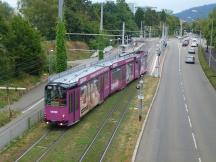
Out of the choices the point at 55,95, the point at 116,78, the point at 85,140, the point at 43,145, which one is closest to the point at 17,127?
the point at 55,95

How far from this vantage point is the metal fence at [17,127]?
112ft

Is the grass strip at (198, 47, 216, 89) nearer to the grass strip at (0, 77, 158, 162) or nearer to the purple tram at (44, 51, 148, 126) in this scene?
the purple tram at (44, 51, 148, 126)

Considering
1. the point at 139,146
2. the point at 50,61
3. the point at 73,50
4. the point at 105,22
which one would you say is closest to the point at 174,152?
the point at 139,146

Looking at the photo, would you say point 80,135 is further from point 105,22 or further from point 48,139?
point 105,22

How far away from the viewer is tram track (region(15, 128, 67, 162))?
30.7m

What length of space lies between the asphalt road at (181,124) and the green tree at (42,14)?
41094 mm

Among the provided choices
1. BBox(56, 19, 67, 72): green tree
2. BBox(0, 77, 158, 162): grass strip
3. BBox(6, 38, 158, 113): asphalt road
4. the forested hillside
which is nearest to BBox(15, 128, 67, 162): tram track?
BBox(0, 77, 158, 162): grass strip

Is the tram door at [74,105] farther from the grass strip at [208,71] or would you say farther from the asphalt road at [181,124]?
the grass strip at [208,71]

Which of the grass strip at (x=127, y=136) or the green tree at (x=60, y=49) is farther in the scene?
the green tree at (x=60, y=49)

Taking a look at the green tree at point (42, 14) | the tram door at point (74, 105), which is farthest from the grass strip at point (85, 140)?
the green tree at point (42, 14)

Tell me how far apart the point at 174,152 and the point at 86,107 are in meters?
11.8

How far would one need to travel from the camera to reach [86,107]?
42125 mm

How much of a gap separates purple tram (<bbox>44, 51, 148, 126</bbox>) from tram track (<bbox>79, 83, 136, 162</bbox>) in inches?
69.7

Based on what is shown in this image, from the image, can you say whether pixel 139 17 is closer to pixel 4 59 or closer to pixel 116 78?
pixel 116 78
